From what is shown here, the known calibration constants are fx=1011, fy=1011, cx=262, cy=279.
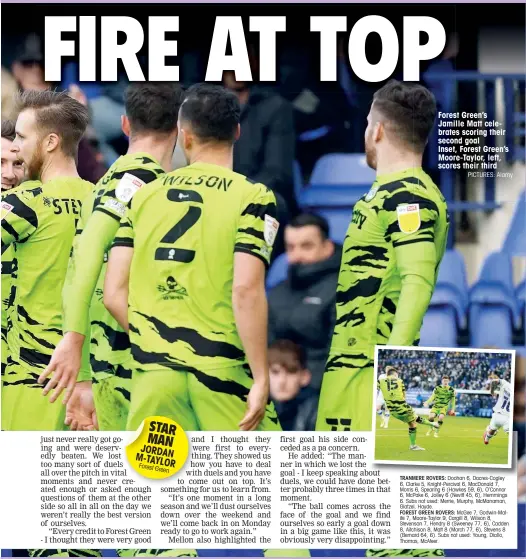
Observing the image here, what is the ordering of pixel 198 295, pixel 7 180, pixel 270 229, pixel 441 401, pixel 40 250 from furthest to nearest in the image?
1. pixel 7 180
2. pixel 40 250
3. pixel 441 401
4. pixel 270 229
5. pixel 198 295

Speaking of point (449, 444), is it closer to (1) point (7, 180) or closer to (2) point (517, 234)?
(2) point (517, 234)

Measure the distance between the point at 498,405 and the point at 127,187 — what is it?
8.42 ft

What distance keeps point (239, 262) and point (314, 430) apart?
111cm

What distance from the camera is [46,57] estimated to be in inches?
240

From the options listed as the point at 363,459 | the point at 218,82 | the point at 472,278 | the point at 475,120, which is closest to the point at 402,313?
the point at 472,278

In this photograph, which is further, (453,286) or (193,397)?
(453,286)

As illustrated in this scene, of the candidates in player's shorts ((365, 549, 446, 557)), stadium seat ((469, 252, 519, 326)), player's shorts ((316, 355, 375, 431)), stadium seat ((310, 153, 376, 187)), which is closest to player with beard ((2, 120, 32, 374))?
stadium seat ((310, 153, 376, 187))

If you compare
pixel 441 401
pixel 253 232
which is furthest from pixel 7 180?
pixel 441 401

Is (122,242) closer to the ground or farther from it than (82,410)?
farther from it

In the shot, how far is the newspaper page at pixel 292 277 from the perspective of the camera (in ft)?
19.6

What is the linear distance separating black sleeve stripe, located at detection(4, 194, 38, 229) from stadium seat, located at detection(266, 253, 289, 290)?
1.46 meters

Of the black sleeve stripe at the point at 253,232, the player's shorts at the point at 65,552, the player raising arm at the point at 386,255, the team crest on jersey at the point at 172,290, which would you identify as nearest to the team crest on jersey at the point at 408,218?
the player raising arm at the point at 386,255

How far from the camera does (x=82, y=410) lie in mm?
6086

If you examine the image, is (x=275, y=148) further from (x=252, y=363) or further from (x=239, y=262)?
(x=252, y=363)
